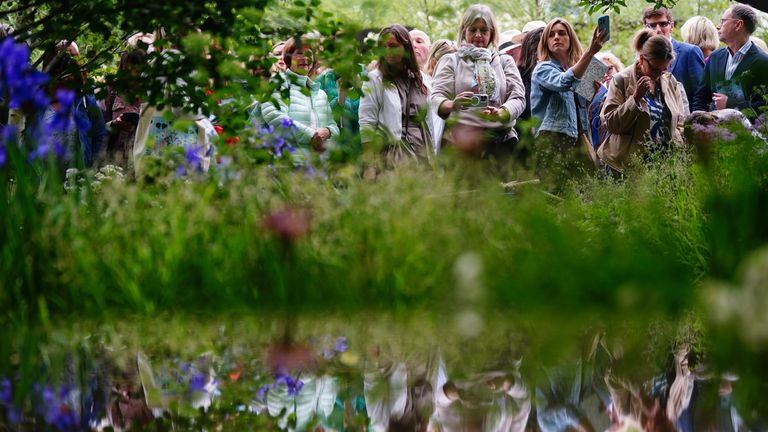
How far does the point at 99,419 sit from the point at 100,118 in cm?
818

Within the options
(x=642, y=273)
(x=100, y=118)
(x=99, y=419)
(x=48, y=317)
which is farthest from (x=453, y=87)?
(x=99, y=419)

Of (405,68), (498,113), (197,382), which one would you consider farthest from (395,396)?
(498,113)

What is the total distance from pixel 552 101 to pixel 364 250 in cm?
477

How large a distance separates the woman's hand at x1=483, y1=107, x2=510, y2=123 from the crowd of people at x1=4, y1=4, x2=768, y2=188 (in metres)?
0.01

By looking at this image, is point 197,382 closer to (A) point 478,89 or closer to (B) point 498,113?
(B) point 498,113

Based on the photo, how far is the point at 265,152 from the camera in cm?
598

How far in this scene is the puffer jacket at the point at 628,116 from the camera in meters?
9.80

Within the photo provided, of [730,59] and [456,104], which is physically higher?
[456,104]

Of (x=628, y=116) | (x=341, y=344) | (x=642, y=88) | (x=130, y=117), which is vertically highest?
(x=341, y=344)

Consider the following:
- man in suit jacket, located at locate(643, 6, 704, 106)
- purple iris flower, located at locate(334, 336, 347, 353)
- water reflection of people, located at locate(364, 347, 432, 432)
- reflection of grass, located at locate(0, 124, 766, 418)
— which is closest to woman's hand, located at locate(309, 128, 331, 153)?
reflection of grass, located at locate(0, 124, 766, 418)

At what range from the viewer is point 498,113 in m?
9.05

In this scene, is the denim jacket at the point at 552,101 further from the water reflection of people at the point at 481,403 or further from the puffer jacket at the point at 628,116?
the water reflection of people at the point at 481,403

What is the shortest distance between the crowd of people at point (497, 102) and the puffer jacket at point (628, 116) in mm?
10

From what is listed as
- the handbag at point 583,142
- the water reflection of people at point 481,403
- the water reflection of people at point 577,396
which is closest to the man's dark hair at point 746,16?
the handbag at point 583,142
